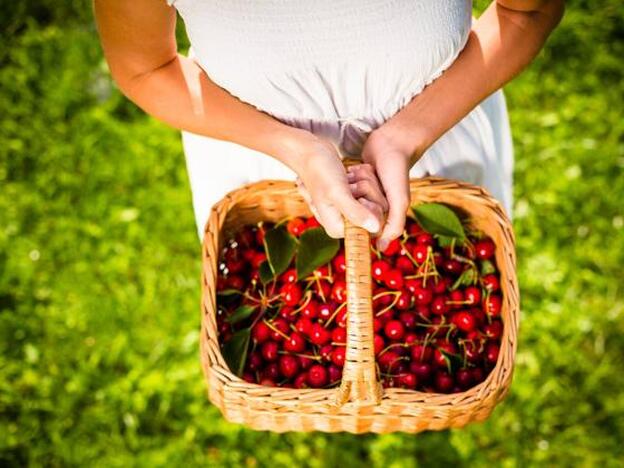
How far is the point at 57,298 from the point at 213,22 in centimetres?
133

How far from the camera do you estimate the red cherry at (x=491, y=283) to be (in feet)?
4.24

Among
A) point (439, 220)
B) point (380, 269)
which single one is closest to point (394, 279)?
point (380, 269)

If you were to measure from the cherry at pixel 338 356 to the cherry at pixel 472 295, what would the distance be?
0.83 feet

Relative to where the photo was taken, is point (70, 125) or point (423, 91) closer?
point (423, 91)

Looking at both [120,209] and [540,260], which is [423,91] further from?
[120,209]

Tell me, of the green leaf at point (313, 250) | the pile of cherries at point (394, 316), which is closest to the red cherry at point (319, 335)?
the pile of cherries at point (394, 316)

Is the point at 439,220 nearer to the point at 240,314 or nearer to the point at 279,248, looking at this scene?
the point at 279,248

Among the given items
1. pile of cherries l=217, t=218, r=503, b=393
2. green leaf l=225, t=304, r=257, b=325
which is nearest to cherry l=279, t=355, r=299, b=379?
pile of cherries l=217, t=218, r=503, b=393

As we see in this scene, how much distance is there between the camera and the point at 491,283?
1.29m

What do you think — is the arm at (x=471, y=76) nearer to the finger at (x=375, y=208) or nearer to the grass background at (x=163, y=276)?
the finger at (x=375, y=208)

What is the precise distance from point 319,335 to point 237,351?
15cm

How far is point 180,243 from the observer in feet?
7.02

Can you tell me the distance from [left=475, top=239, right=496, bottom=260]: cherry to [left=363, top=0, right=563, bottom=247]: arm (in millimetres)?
244

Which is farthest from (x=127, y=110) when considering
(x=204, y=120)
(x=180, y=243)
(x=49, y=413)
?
(x=204, y=120)
